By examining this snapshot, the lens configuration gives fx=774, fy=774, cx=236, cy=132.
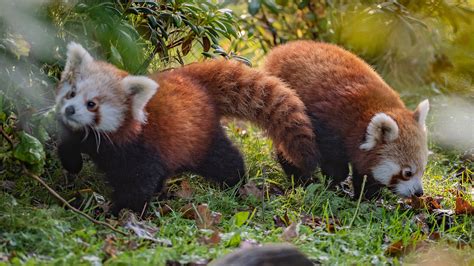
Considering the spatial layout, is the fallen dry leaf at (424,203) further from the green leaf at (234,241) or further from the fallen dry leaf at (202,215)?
the green leaf at (234,241)

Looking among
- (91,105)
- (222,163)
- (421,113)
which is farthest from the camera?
(421,113)

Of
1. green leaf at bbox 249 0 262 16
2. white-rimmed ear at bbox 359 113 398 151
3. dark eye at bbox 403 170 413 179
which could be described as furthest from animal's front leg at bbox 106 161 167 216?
green leaf at bbox 249 0 262 16

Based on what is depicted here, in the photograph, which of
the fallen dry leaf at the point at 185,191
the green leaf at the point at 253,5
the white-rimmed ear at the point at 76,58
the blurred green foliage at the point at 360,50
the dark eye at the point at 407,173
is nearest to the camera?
the white-rimmed ear at the point at 76,58

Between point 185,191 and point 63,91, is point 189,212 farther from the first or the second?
point 63,91

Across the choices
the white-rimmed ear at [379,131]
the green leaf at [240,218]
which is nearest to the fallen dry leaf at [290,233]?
the green leaf at [240,218]

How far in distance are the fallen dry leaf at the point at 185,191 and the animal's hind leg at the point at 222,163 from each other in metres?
A: 0.14

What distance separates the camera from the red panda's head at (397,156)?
513 centimetres

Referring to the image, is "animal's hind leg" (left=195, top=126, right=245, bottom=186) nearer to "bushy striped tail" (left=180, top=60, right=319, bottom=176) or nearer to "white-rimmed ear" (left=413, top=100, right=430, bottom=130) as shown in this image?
"bushy striped tail" (left=180, top=60, right=319, bottom=176)

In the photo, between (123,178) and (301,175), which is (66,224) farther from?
(301,175)

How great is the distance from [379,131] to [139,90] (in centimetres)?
174

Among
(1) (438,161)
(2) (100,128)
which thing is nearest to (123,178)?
(2) (100,128)

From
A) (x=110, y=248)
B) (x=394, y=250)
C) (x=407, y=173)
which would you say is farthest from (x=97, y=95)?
(x=407, y=173)

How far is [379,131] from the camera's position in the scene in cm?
511

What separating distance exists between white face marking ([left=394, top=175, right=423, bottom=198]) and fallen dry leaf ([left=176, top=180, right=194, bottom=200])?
1.39m
